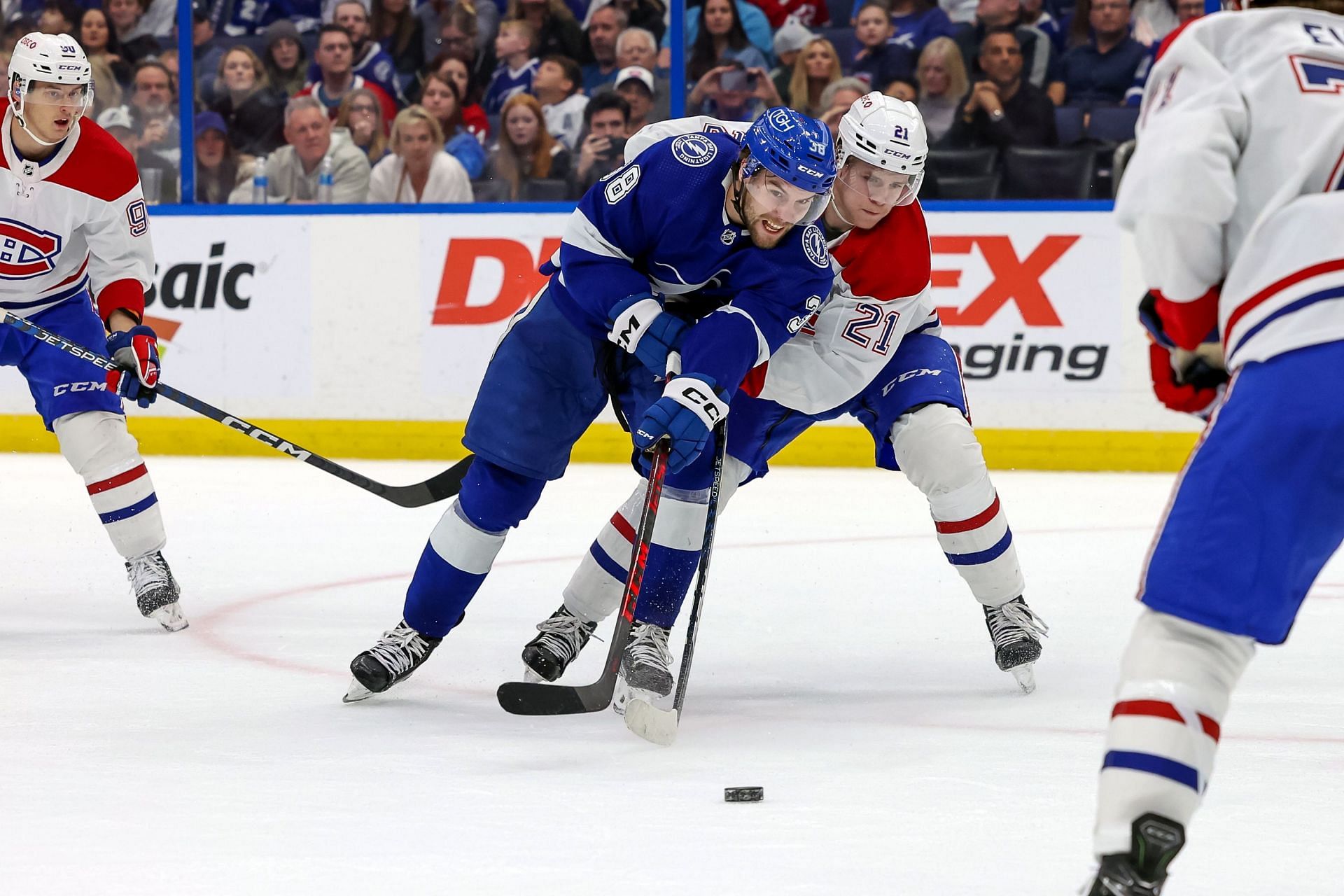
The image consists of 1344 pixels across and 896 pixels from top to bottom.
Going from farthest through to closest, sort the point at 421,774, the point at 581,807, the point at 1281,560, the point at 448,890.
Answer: the point at 421,774 → the point at 581,807 → the point at 448,890 → the point at 1281,560

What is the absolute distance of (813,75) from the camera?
20.7 feet

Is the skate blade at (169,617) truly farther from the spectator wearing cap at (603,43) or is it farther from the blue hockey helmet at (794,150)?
the spectator wearing cap at (603,43)

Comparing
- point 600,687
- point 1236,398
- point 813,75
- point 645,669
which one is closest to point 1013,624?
point 645,669

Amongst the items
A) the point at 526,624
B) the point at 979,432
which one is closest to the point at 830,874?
the point at 526,624

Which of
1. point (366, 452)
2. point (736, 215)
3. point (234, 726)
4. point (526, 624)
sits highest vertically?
point (736, 215)

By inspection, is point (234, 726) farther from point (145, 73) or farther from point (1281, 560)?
point (145, 73)

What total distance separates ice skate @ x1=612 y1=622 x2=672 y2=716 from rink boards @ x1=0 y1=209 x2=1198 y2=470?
3464mm

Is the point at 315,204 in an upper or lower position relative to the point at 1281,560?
lower

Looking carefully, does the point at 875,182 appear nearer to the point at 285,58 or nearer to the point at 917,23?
the point at 917,23

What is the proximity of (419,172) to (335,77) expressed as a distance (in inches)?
22.3

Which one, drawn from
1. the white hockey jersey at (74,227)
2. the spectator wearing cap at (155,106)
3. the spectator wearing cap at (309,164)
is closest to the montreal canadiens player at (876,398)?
the white hockey jersey at (74,227)

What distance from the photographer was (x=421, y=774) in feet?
7.48

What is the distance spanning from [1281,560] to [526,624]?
2212mm

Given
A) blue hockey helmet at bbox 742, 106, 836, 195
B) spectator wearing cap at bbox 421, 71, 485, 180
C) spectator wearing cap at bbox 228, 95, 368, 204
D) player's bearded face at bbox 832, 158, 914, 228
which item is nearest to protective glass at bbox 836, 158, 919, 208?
player's bearded face at bbox 832, 158, 914, 228
